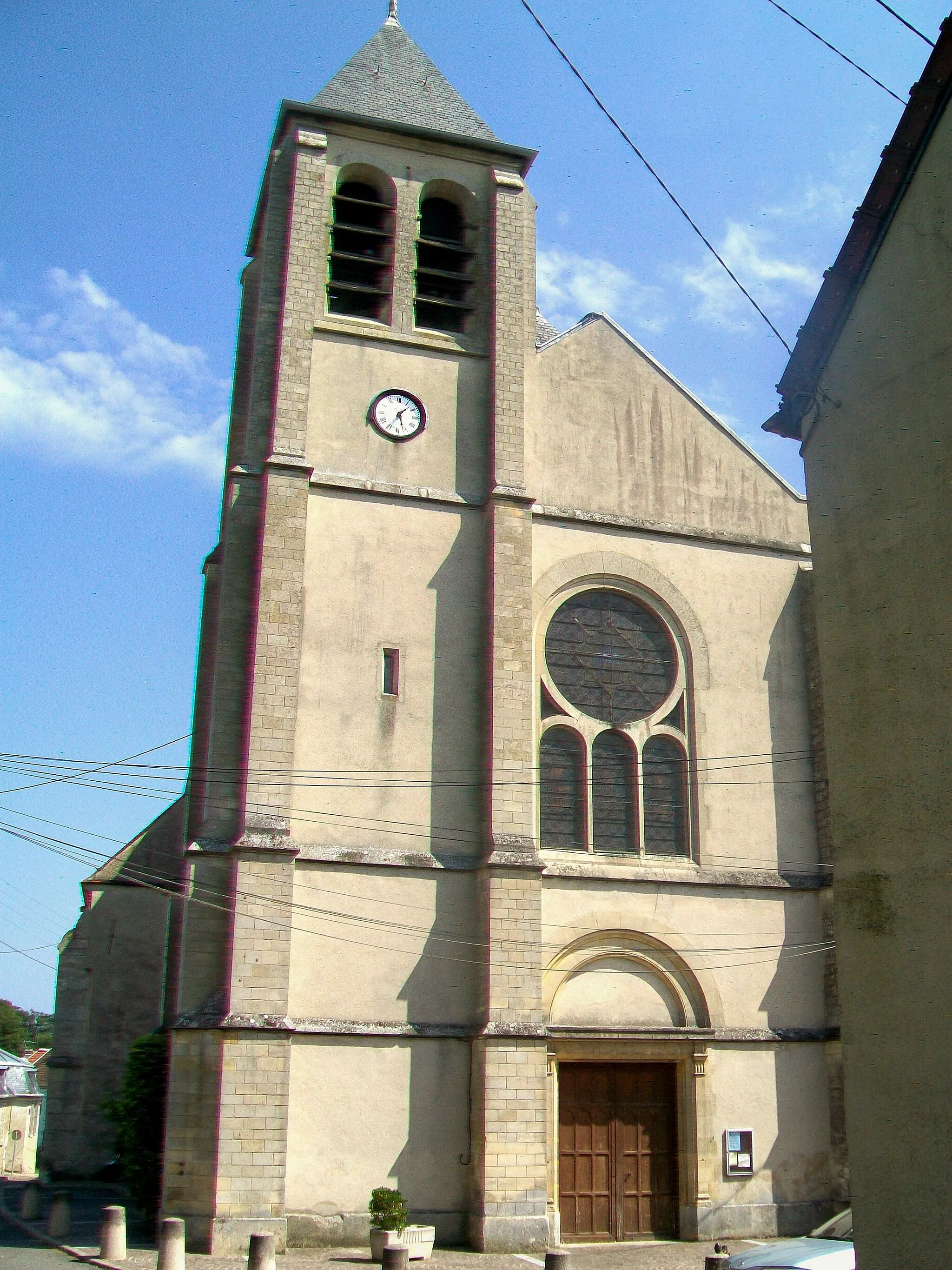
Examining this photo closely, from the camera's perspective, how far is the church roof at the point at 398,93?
19.3m

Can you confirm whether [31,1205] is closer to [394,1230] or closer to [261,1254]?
[394,1230]

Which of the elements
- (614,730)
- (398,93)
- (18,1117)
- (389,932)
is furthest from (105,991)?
(18,1117)

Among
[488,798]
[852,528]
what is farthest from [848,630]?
[488,798]

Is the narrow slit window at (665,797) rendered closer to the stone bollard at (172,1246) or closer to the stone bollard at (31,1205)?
the stone bollard at (172,1246)

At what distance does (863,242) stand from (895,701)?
11.1 feet

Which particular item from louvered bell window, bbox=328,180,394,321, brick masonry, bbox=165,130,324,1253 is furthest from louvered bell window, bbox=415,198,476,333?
brick masonry, bbox=165,130,324,1253

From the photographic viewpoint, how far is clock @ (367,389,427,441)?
17.5m

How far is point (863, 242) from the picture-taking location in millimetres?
8742

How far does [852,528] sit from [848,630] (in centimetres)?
72

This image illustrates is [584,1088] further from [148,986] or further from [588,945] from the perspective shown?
[148,986]

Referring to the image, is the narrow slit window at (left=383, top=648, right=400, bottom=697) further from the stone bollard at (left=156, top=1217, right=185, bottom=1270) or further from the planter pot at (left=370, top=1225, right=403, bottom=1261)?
the stone bollard at (left=156, top=1217, right=185, bottom=1270)

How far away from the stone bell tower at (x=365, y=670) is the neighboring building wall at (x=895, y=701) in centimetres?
783

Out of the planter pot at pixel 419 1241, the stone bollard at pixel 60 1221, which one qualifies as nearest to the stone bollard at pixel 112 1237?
the stone bollard at pixel 60 1221

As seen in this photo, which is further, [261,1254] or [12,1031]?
[12,1031]
